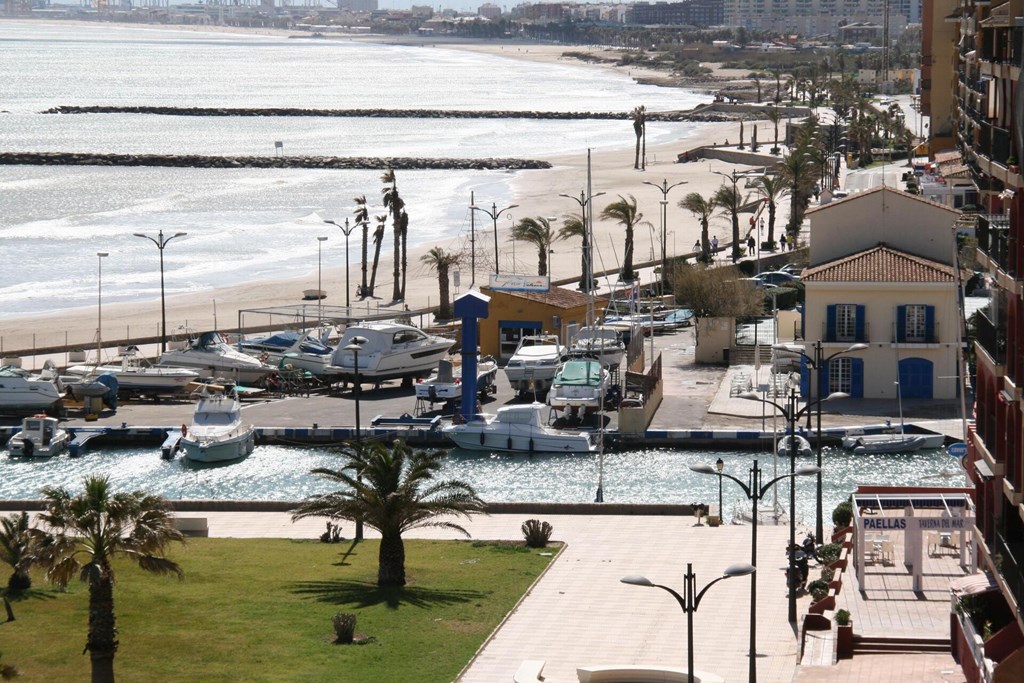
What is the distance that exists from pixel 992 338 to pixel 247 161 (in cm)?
13092

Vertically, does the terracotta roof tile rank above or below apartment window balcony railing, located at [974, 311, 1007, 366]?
below

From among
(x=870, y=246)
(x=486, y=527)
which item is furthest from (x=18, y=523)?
(x=870, y=246)

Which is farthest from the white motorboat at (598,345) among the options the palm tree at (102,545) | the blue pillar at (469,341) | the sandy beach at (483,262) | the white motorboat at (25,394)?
the palm tree at (102,545)

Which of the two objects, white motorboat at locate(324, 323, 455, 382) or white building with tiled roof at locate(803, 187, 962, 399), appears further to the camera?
white motorboat at locate(324, 323, 455, 382)

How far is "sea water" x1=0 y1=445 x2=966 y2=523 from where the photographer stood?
43625 mm

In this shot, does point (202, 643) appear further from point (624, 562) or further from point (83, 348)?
point (83, 348)

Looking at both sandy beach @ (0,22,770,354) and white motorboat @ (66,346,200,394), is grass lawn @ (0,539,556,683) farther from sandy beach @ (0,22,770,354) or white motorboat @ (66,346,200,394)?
sandy beach @ (0,22,770,354)

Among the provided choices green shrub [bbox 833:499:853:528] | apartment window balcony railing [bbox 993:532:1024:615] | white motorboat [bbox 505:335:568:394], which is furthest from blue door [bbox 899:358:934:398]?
apartment window balcony railing [bbox 993:532:1024:615]

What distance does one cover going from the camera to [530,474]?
4656 cm

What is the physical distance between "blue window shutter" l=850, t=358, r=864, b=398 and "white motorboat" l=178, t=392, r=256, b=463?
18.2 m

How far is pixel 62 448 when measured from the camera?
50.0 meters

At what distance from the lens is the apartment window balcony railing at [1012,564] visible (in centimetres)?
1933

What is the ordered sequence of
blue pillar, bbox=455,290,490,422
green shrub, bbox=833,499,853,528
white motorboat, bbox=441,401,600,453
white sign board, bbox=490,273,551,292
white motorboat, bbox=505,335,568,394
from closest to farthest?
1. green shrub, bbox=833,499,853,528
2. white motorboat, bbox=441,401,600,453
3. blue pillar, bbox=455,290,490,422
4. white motorboat, bbox=505,335,568,394
5. white sign board, bbox=490,273,551,292

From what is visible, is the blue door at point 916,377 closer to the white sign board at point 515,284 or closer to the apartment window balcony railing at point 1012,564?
the white sign board at point 515,284
